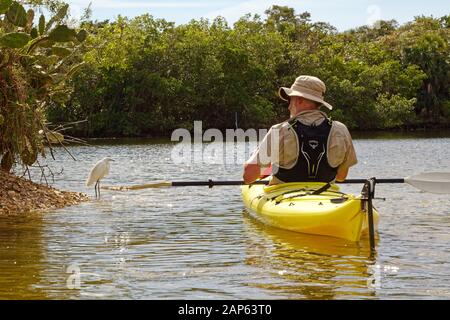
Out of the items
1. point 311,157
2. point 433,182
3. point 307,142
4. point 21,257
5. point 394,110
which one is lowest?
point 21,257

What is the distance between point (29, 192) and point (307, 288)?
8.36 m

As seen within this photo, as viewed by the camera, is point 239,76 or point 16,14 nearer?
point 16,14

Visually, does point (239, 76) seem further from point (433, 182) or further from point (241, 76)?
point (433, 182)

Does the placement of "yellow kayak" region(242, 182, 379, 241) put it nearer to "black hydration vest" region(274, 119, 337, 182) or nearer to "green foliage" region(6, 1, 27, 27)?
"black hydration vest" region(274, 119, 337, 182)

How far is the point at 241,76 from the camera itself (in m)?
78.4

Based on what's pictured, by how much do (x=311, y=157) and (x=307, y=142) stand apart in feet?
0.87

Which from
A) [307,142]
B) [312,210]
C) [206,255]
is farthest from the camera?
[307,142]

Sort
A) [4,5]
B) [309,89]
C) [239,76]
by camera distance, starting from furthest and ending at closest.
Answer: [239,76] < [4,5] < [309,89]

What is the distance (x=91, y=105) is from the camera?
237 ft

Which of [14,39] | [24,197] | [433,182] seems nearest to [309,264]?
[433,182]

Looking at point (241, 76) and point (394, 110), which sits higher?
point (241, 76)

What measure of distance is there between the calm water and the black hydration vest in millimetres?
835

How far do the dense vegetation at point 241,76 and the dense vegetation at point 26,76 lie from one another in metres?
46.7

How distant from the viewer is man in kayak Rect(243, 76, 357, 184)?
11.8 meters
